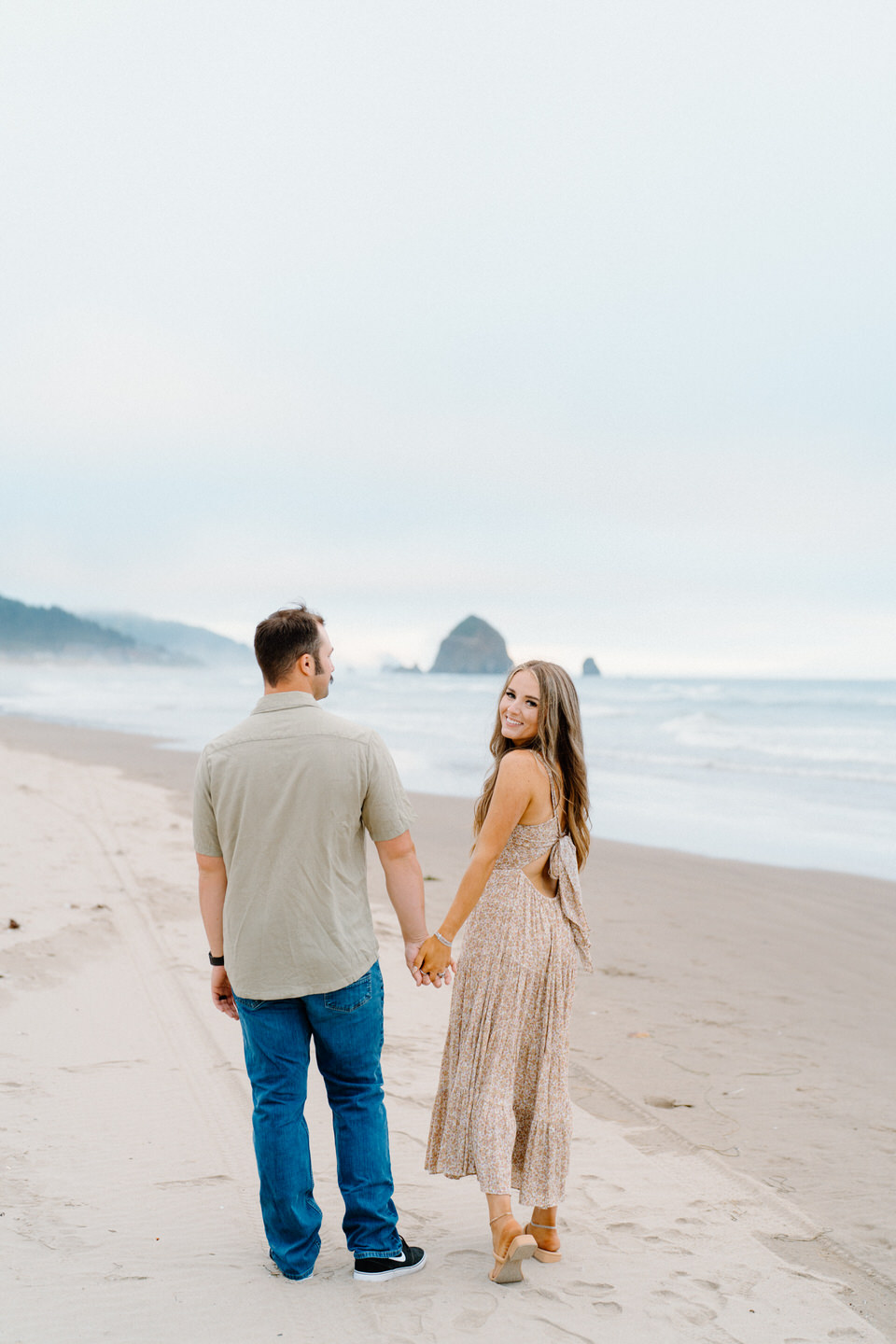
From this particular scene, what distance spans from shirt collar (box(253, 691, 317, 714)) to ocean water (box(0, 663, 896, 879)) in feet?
28.0

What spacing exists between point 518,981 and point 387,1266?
3.01ft

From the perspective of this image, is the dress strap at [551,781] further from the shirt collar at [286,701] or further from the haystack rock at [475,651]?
the haystack rock at [475,651]

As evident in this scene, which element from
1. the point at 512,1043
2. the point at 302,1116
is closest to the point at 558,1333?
the point at 512,1043

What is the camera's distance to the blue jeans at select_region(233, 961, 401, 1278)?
8.98ft

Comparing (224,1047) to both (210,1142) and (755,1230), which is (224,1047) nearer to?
(210,1142)

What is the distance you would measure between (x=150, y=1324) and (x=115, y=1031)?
2323mm

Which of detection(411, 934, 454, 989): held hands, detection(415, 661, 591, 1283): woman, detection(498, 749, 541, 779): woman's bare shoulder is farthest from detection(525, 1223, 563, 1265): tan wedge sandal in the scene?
detection(498, 749, 541, 779): woman's bare shoulder

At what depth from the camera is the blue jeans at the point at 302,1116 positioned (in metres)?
2.74

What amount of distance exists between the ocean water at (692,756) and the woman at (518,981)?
7801 millimetres

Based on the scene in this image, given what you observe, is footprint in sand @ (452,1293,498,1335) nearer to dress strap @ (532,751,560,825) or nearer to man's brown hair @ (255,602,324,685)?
dress strap @ (532,751,560,825)

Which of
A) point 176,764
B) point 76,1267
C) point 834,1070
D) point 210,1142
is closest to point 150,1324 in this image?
point 76,1267

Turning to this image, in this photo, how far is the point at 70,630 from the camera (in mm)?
122188

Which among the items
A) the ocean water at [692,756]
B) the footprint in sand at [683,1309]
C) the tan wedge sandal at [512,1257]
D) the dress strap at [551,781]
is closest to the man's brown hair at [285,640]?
the dress strap at [551,781]

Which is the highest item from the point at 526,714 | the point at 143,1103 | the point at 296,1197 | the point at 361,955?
the point at 526,714
